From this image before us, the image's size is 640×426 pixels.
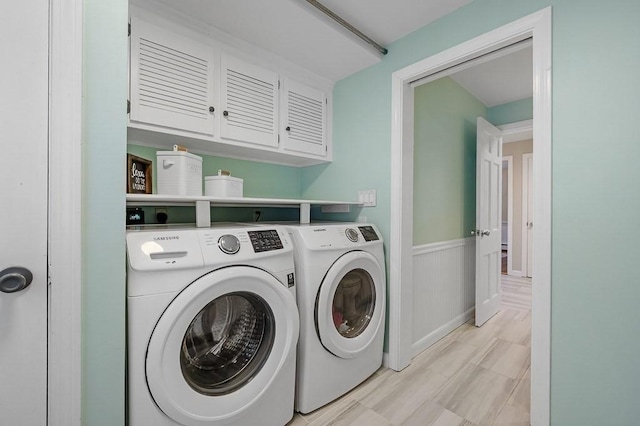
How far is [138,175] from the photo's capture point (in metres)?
1.34

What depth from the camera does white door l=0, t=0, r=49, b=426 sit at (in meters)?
0.76

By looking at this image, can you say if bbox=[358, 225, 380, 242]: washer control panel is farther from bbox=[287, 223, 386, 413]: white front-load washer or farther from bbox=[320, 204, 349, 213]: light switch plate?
bbox=[320, 204, 349, 213]: light switch plate

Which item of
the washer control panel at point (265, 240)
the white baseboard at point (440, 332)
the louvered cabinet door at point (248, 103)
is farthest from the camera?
the white baseboard at point (440, 332)

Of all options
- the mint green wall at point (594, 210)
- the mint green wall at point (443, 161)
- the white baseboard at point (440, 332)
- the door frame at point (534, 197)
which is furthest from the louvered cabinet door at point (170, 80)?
the white baseboard at point (440, 332)

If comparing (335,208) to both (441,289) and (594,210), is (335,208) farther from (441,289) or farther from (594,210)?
(594,210)

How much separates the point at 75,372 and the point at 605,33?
8.04 ft

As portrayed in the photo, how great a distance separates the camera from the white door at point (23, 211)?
0.76m

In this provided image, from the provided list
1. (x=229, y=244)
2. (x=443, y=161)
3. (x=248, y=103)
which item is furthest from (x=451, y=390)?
(x=248, y=103)

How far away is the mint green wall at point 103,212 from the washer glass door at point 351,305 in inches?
35.2

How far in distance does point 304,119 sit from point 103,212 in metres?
1.57

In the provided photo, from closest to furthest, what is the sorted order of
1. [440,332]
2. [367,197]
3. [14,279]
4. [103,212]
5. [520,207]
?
[14,279] → [103,212] → [367,197] → [440,332] → [520,207]

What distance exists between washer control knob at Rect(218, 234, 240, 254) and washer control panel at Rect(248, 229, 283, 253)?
0.26 ft

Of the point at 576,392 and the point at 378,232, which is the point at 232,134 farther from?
the point at 576,392

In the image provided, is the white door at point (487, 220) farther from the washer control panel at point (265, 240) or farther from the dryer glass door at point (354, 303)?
the washer control panel at point (265, 240)
